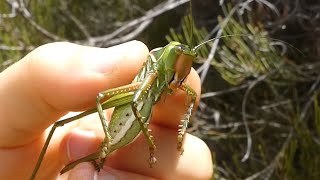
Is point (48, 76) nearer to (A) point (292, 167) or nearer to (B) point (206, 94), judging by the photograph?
(A) point (292, 167)

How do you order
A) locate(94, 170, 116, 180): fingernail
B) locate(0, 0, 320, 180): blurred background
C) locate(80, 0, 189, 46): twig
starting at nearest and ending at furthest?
1. locate(94, 170, 116, 180): fingernail
2. locate(0, 0, 320, 180): blurred background
3. locate(80, 0, 189, 46): twig

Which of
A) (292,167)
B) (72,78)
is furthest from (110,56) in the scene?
(292,167)

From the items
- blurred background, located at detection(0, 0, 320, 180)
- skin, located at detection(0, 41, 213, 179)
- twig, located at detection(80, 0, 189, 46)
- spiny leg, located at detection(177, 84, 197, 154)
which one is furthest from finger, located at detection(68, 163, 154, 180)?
twig, located at detection(80, 0, 189, 46)

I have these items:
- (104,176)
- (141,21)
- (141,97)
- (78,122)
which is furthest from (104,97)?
(141,21)

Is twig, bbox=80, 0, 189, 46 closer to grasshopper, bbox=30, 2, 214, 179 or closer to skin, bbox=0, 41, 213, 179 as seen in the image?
skin, bbox=0, 41, 213, 179

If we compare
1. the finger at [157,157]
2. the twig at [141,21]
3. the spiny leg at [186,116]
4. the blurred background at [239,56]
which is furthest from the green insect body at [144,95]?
the twig at [141,21]

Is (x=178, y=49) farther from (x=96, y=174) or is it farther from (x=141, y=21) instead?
(x=141, y=21)

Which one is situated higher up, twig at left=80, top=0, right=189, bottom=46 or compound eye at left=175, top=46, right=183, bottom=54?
twig at left=80, top=0, right=189, bottom=46
